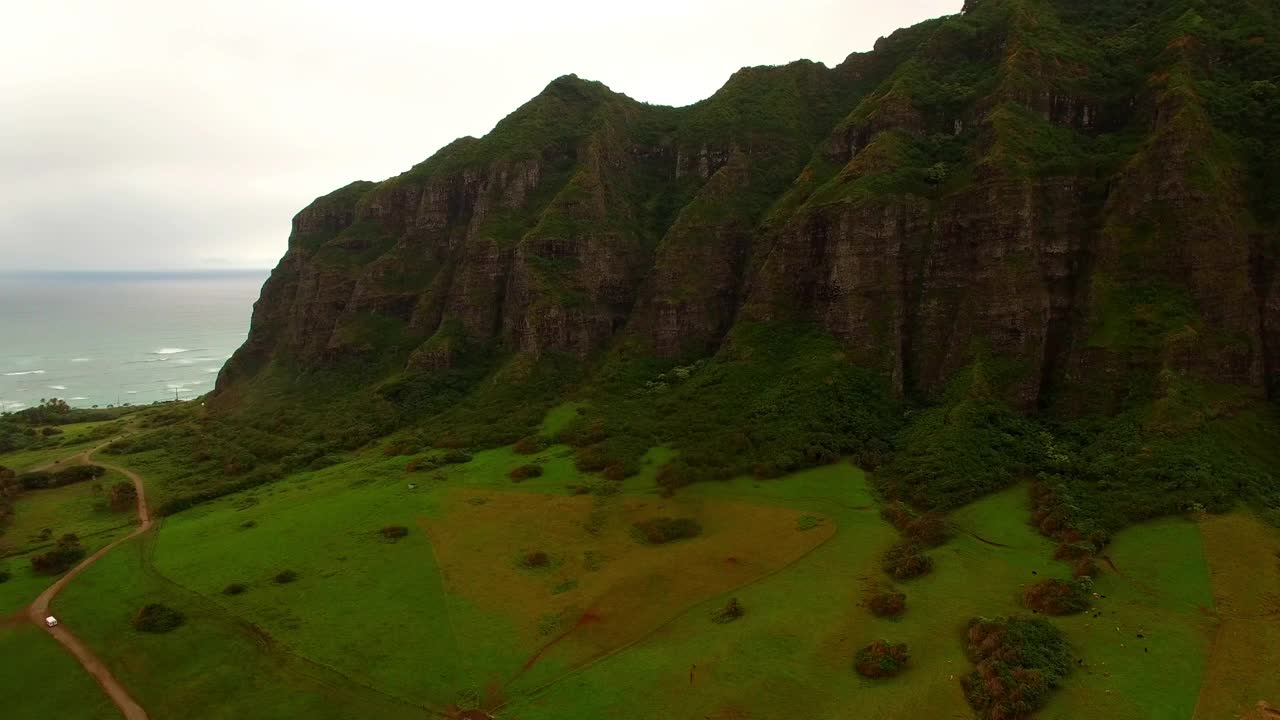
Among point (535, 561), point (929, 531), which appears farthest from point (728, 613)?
point (929, 531)

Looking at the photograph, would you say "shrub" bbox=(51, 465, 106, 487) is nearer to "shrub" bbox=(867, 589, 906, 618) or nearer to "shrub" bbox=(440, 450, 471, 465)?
"shrub" bbox=(440, 450, 471, 465)

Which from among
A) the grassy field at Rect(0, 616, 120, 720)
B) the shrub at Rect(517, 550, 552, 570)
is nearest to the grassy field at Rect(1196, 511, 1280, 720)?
the shrub at Rect(517, 550, 552, 570)

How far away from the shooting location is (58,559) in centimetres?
4794

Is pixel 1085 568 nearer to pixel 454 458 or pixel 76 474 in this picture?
pixel 454 458

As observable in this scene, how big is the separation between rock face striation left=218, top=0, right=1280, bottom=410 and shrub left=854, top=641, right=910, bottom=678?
32.9m

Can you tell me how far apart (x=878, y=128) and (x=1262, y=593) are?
184 ft

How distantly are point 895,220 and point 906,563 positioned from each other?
37950 mm

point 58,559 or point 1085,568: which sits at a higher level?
point 58,559

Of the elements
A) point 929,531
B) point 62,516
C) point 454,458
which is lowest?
point 929,531

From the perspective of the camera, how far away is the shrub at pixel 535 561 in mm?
44688

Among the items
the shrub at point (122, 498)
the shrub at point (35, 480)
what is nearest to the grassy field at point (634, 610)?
the shrub at point (122, 498)

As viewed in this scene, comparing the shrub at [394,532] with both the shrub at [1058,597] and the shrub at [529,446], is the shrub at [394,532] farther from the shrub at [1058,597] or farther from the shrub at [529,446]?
the shrub at [1058,597]

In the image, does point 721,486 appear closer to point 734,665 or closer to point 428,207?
point 734,665

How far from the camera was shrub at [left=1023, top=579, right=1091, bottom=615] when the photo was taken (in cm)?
3506
